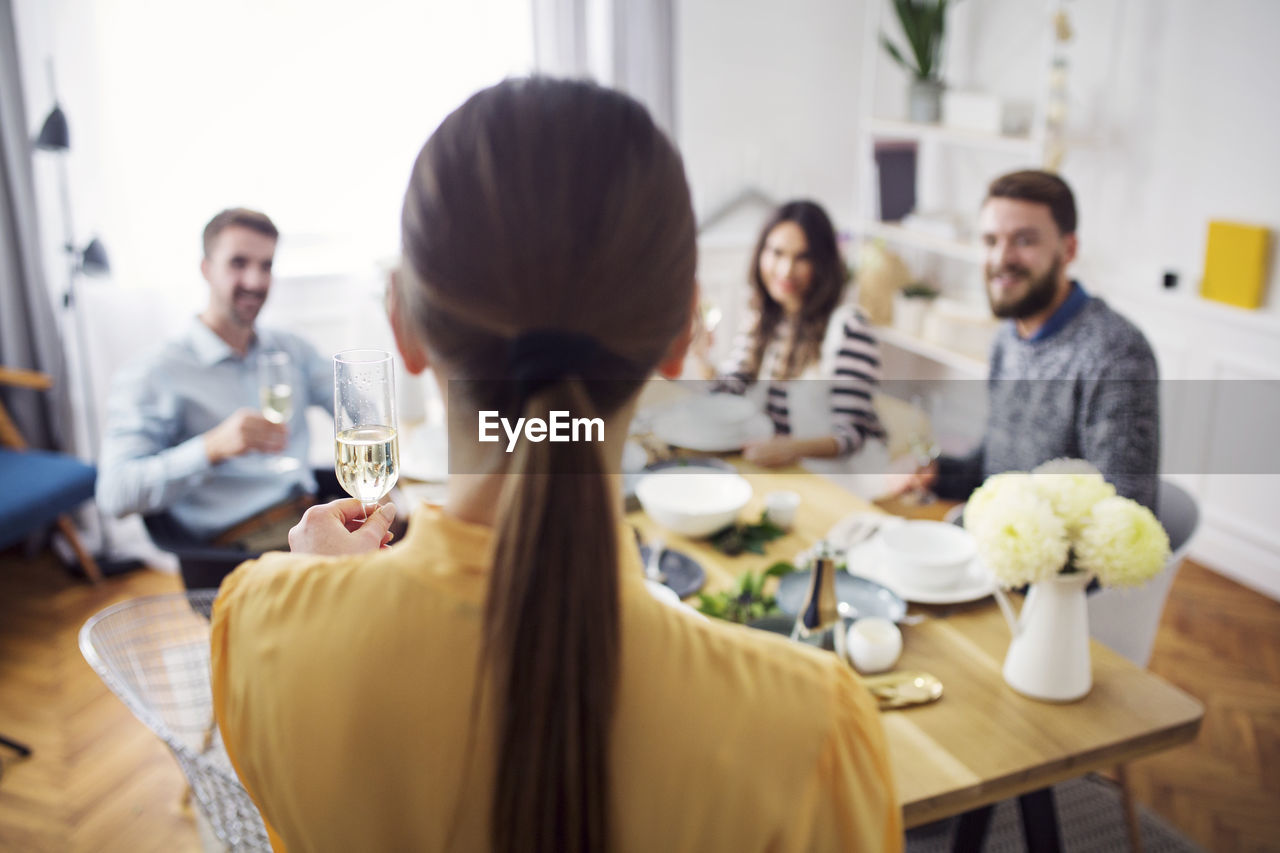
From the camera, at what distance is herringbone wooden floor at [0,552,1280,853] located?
230 cm

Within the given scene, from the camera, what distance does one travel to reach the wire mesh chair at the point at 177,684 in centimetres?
138

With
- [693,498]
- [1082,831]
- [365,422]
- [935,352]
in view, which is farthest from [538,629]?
[935,352]

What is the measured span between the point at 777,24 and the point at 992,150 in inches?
40.7

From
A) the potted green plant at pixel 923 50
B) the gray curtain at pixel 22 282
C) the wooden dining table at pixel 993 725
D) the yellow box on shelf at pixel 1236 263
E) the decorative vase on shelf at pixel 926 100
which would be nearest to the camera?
the wooden dining table at pixel 993 725

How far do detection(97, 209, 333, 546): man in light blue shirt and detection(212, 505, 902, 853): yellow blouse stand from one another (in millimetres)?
1589

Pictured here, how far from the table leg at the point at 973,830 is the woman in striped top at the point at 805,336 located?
1.13 m

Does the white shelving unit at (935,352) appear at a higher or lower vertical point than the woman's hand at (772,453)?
lower

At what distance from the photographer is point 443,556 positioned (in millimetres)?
683

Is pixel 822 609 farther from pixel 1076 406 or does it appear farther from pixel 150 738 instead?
pixel 150 738

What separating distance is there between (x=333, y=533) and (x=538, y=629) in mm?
284

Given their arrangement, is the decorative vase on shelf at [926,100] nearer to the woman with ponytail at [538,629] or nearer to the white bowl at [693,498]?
the white bowl at [693,498]

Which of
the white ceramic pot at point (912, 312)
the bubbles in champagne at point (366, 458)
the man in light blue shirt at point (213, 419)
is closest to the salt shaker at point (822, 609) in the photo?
the bubbles in champagne at point (366, 458)

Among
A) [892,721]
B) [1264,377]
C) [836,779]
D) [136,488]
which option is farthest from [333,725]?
[1264,377]

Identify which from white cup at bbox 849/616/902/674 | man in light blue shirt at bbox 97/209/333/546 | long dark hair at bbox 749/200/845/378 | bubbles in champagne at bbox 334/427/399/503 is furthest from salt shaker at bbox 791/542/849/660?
long dark hair at bbox 749/200/845/378
